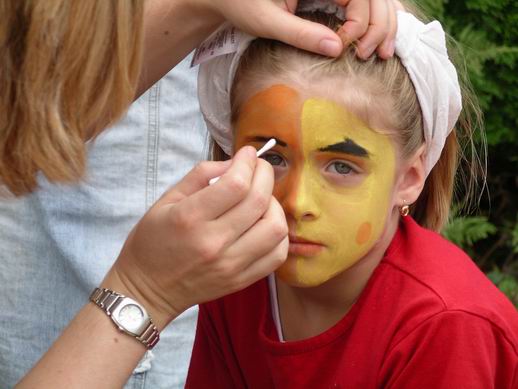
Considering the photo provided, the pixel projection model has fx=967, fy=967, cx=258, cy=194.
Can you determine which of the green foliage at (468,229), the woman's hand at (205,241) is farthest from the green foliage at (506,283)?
the woman's hand at (205,241)

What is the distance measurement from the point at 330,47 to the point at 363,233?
1.25 ft

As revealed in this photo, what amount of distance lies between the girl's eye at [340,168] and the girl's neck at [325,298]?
0.21 metres

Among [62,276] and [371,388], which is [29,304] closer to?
[62,276]

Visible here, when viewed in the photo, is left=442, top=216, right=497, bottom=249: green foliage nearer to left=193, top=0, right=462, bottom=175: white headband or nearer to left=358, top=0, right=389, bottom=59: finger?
left=193, top=0, right=462, bottom=175: white headband

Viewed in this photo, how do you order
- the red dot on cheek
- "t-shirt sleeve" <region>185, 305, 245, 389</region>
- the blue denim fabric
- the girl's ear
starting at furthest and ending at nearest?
the blue denim fabric < "t-shirt sleeve" <region>185, 305, 245, 389</region> < the girl's ear < the red dot on cheek

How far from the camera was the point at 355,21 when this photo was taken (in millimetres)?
1850

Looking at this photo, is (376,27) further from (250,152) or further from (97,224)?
(97,224)

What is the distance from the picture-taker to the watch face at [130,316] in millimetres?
1762

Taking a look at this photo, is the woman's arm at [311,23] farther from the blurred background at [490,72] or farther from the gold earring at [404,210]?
the blurred background at [490,72]

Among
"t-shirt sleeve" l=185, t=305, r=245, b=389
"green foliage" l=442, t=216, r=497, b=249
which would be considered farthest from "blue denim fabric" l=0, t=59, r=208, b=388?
"green foliage" l=442, t=216, r=497, b=249

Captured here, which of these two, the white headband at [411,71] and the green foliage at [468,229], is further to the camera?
the green foliage at [468,229]

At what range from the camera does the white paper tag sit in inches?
78.7

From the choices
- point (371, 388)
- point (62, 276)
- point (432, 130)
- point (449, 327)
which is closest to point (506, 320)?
point (449, 327)

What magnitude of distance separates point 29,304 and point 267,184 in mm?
1287
